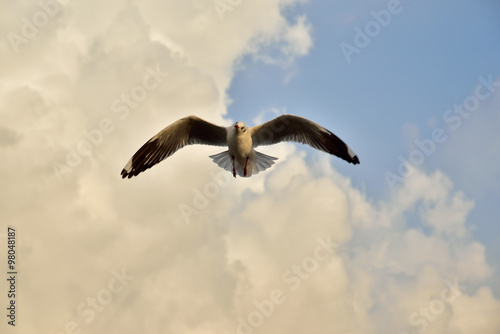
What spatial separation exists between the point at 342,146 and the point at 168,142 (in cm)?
287

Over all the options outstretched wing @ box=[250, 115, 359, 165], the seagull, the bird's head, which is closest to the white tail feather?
the seagull

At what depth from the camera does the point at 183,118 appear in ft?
26.7

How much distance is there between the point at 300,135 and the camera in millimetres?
8625

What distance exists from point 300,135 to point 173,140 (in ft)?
7.04

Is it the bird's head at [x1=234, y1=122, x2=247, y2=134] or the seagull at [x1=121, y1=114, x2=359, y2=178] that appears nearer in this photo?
the bird's head at [x1=234, y1=122, x2=247, y2=134]

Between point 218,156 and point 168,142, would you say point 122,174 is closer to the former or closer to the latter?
point 168,142

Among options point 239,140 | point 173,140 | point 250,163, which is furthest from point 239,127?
point 173,140

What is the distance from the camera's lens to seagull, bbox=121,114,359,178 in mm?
8133

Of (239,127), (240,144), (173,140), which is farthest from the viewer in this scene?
(173,140)

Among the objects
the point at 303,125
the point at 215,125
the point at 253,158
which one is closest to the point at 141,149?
the point at 215,125

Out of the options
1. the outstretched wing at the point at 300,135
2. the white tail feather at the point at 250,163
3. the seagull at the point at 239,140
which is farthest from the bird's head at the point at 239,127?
the white tail feather at the point at 250,163

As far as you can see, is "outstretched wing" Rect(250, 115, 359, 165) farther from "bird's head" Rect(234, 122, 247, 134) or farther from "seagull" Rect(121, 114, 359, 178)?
"bird's head" Rect(234, 122, 247, 134)

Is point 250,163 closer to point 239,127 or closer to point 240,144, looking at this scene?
point 240,144

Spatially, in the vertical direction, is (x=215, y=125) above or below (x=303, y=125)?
above
